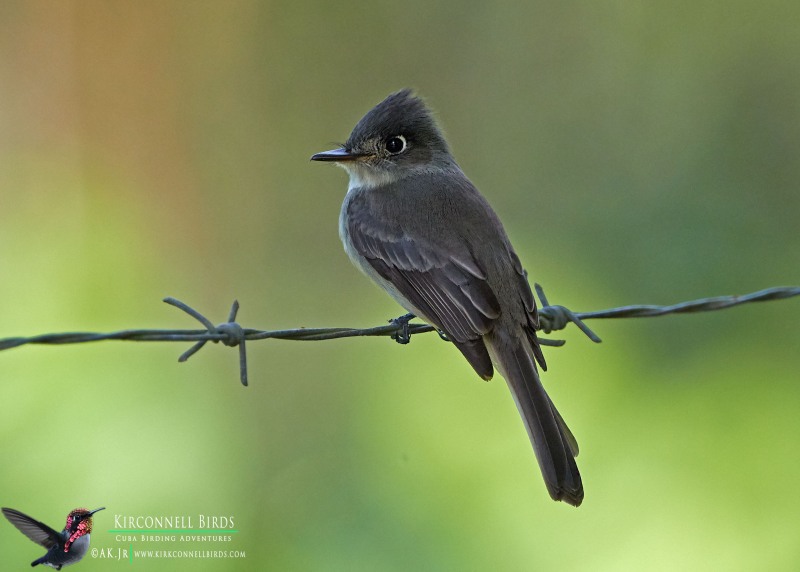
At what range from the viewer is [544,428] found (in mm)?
3477

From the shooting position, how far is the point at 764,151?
24.0 feet

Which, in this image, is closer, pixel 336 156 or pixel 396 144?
pixel 336 156

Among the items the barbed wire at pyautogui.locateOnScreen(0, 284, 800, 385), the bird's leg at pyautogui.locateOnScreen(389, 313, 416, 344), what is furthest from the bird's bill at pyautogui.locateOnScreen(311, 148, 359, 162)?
the barbed wire at pyautogui.locateOnScreen(0, 284, 800, 385)

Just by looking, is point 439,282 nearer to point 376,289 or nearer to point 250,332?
point 250,332

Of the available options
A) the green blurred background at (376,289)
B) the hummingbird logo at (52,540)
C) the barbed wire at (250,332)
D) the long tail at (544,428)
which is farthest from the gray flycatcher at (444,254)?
the hummingbird logo at (52,540)

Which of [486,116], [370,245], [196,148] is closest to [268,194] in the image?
[196,148]

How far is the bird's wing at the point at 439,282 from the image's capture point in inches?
145

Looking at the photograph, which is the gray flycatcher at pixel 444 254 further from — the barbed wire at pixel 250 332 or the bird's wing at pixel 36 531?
the bird's wing at pixel 36 531

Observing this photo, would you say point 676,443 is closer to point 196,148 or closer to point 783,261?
point 783,261

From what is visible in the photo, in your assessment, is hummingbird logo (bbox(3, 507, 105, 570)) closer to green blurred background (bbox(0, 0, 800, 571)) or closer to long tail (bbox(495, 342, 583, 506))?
green blurred background (bbox(0, 0, 800, 571))

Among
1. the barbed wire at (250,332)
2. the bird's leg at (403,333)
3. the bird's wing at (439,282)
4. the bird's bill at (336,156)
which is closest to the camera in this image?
the barbed wire at (250,332)

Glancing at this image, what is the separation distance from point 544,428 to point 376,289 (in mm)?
3176

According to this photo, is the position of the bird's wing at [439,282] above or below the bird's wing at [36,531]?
above

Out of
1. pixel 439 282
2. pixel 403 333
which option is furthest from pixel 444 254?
pixel 403 333
